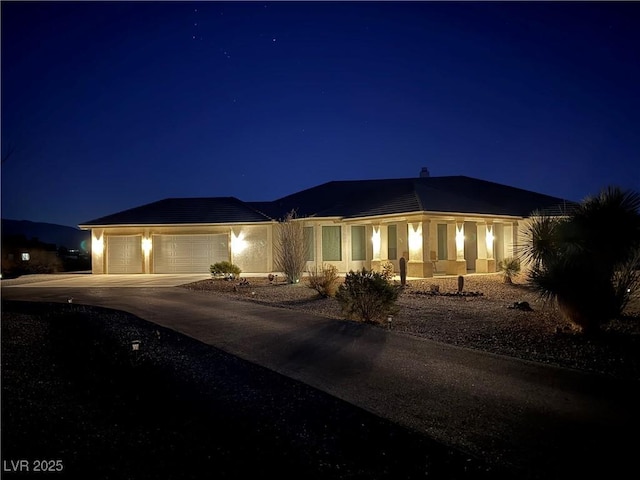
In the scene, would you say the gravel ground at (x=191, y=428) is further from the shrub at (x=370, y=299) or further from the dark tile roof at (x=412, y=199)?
the dark tile roof at (x=412, y=199)

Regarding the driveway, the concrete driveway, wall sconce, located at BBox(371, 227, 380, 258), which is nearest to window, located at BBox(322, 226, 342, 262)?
wall sconce, located at BBox(371, 227, 380, 258)

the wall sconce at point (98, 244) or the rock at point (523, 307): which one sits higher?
the wall sconce at point (98, 244)

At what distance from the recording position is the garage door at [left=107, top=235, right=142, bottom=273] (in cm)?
2617

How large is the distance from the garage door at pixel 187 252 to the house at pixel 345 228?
0.19ft

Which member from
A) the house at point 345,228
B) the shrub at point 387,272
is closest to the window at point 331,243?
the house at point 345,228

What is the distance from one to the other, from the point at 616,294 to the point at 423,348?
3937 millimetres

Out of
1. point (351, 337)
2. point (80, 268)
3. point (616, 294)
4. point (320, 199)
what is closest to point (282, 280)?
point (320, 199)

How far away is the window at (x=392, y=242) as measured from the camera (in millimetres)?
23781

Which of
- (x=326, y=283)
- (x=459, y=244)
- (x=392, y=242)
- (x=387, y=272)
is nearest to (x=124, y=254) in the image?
(x=392, y=242)

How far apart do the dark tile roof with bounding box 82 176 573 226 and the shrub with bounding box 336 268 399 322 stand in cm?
1083

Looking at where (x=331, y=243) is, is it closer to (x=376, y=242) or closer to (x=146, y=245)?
(x=376, y=242)

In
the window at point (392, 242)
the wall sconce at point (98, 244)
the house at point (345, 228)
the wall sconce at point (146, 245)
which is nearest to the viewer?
the house at point (345, 228)

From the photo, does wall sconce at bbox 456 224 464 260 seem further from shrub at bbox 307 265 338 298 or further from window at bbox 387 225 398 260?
shrub at bbox 307 265 338 298

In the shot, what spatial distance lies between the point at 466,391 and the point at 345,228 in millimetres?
18756
